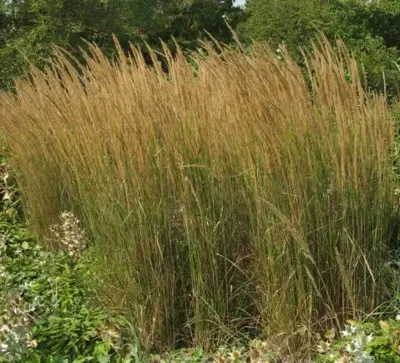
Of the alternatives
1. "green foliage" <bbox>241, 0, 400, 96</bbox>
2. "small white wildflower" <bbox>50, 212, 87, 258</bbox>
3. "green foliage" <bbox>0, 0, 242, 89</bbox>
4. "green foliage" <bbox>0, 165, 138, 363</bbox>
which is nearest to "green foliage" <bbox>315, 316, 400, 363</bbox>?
"green foliage" <bbox>0, 165, 138, 363</bbox>

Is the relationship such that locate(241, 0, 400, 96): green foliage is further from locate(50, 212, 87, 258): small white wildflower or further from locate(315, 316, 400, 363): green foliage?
locate(315, 316, 400, 363): green foliage

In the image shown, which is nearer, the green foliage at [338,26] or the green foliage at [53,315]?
the green foliage at [53,315]

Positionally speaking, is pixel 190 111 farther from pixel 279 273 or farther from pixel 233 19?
pixel 233 19

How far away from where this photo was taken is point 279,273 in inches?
100.0

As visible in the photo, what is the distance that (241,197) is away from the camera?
2.73 metres

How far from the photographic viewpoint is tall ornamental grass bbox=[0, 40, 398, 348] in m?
2.52

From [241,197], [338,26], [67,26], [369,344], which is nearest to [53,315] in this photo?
[241,197]

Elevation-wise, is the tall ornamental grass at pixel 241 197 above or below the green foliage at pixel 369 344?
above

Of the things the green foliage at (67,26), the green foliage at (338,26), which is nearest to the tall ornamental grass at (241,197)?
the green foliage at (338,26)

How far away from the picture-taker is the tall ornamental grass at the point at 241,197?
2523 millimetres

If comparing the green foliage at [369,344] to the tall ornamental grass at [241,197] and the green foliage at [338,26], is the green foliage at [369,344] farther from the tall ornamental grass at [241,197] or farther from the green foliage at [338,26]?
the green foliage at [338,26]

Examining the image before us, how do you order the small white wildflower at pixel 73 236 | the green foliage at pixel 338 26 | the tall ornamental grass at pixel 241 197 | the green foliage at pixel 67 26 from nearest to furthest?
the tall ornamental grass at pixel 241 197, the small white wildflower at pixel 73 236, the green foliage at pixel 338 26, the green foliage at pixel 67 26

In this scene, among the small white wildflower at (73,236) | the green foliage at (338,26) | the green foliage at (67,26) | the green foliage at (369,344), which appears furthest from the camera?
the green foliage at (67,26)

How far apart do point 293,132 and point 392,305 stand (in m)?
0.86
